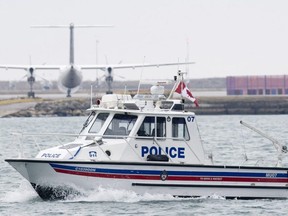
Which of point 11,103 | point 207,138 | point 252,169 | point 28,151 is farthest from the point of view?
point 11,103

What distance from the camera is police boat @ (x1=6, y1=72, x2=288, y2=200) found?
88.7 ft

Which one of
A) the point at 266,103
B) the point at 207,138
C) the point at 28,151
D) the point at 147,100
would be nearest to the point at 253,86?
the point at 266,103

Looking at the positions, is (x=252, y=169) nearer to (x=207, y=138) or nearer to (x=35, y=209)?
(x=35, y=209)

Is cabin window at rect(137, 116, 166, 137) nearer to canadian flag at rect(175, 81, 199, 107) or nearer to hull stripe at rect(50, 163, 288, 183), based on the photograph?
canadian flag at rect(175, 81, 199, 107)

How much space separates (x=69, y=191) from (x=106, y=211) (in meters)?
1.38

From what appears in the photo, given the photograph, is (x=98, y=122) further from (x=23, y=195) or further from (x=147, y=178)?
(x=23, y=195)

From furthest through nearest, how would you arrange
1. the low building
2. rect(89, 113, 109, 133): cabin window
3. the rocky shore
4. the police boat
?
the low building < the rocky shore < rect(89, 113, 109, 133): cabin window < the police boat

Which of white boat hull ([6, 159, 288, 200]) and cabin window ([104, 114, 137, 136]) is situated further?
cabin window ([104, 114, 137, 136])

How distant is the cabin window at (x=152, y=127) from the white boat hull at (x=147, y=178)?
1122 millimetres

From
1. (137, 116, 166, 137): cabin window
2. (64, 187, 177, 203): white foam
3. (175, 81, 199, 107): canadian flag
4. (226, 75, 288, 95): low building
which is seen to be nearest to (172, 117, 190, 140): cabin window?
(137, 116, 166, 137): cabin window

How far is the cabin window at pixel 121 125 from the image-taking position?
2809 cm

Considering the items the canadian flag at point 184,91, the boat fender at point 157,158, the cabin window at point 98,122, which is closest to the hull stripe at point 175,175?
the boat fender at point 157,158

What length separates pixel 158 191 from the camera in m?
27.5

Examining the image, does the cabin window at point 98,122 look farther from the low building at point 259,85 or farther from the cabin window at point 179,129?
the low building at point 259,85
